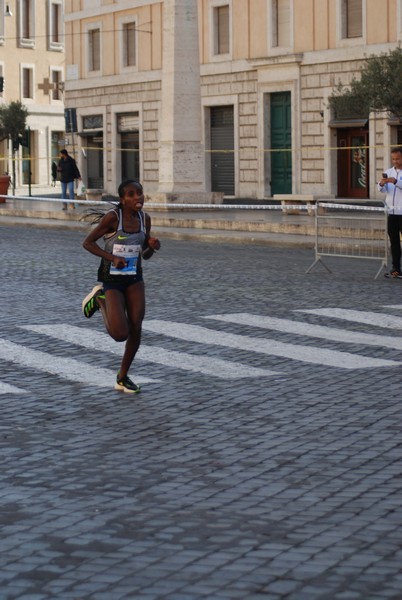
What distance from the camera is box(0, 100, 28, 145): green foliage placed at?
67.8 meters

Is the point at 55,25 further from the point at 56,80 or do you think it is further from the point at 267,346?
the point at 267,346

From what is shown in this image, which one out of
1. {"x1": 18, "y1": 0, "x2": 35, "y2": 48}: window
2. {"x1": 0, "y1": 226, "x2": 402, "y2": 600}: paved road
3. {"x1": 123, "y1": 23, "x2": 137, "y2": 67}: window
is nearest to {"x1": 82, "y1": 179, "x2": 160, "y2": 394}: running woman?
{"x1": 0, "y1": 226, "x2": 402, "y2": 600}: paved road

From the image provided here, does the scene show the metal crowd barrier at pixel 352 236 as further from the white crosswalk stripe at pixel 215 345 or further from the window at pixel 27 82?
the window at pixel 27 82

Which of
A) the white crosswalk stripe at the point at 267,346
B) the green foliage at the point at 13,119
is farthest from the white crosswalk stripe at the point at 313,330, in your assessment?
the green foliage at the point at 13,119

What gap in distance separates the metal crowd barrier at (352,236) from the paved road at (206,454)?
3.75m

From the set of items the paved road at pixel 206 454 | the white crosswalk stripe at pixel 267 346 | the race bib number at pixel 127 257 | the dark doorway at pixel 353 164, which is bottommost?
the paved road at pixel 206 454

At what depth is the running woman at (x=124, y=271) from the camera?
9.84m

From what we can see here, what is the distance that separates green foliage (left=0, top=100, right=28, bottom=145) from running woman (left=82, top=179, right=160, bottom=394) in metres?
58.2

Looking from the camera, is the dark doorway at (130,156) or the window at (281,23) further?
the dark doorway at (130,156)

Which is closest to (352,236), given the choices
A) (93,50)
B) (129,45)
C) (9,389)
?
(9,389)

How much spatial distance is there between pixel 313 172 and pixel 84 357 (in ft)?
109

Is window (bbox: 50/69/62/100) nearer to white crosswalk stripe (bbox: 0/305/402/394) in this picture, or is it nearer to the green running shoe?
white crosswalk stripe (bbox: 0/305/402/394)

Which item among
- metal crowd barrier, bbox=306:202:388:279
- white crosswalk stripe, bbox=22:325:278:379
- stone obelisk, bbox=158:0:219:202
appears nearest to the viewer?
white crosswalk stripe, bbox=22:325:278:379

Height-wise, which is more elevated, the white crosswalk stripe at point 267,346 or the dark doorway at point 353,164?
the dark doorway at point 353,164
